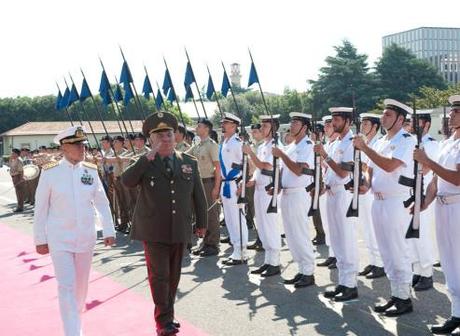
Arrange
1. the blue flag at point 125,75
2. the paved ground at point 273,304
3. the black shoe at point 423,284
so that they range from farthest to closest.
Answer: the blue flag at point 125,75
the black shoe at point 423,284
the paved ground at point 273,304

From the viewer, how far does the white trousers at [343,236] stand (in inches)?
264

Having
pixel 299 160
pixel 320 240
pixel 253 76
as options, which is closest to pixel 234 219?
pixel 320 240

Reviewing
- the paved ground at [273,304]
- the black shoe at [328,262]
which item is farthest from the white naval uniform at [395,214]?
the black shoe at [328,262]

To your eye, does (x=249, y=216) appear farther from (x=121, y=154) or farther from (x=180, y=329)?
(x=180, y=329)

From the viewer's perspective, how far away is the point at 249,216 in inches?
503

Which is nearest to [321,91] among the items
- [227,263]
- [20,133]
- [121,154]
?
[20,133]

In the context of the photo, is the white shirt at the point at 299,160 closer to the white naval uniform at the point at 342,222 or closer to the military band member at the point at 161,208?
the white naval uniform at the point at 342,222

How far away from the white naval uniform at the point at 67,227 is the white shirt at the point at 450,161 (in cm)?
312

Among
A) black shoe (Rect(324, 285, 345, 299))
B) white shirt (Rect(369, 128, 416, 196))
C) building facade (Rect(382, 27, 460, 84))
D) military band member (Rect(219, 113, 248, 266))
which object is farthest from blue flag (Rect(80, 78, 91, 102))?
building facade (Rect(382, 27, 460, 84))

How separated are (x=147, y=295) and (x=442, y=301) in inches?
131

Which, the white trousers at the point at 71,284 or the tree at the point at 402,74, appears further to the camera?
the tree at the point at 402,74

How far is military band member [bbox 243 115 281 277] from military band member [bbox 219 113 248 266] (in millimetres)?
678

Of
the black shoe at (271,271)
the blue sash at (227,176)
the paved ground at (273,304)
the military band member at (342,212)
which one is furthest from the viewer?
the blue sash at (227,176)

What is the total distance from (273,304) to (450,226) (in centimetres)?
213
